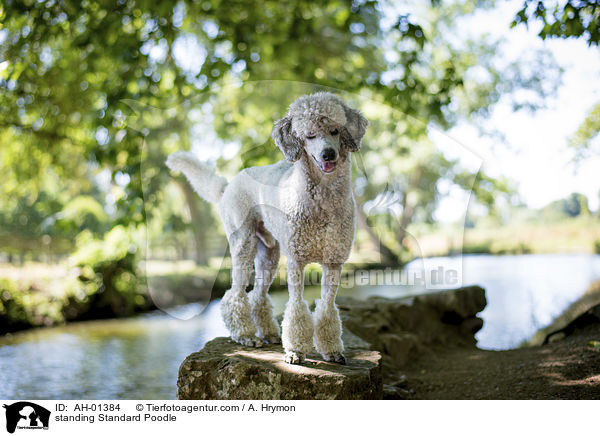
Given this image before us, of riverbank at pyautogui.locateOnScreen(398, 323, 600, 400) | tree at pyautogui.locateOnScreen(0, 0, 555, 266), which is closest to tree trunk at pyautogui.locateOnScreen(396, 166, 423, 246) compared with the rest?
tree at pyautogui.locateOnScreen(0, 0, 555, 266)

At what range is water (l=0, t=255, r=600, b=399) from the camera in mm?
3770

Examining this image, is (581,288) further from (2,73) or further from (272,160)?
(2,73)

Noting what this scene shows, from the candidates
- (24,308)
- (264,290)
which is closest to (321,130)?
(264,290)

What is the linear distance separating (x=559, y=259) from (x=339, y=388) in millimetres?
3432

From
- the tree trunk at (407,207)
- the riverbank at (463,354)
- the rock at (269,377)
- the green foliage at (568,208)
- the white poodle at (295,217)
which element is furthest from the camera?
the green foliage at (568,208)

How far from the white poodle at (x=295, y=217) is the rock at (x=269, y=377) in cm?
10

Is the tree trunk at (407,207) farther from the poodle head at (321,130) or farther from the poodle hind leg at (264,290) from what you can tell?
the poodle head at (321,130)

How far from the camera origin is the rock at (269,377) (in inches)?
85.2

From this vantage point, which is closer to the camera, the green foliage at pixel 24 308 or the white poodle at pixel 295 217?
the white poodle at pixel 295 217

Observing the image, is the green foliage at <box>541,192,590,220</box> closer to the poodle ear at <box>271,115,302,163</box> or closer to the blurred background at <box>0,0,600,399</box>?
the blurred background at <box>0,0,600,399</box>

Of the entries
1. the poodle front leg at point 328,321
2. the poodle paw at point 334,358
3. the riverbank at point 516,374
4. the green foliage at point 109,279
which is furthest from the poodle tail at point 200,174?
the green foliage at point 109,279

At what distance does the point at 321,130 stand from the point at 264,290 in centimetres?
102
